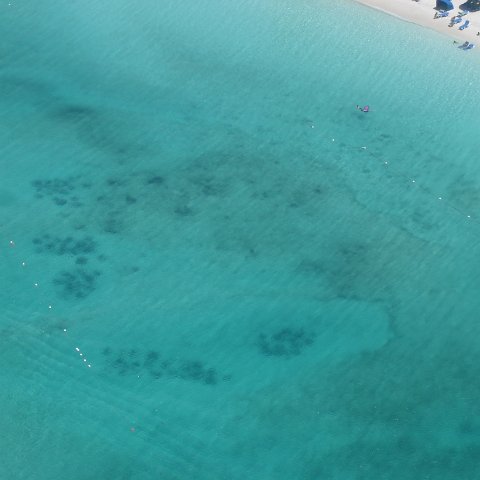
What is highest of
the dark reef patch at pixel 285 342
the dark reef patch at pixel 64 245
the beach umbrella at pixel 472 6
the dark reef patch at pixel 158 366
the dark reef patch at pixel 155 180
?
the beach umbrella at pixel 472 6

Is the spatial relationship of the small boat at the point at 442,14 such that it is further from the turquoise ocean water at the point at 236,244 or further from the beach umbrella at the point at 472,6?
the turquoise ocean water at the point at 236,244

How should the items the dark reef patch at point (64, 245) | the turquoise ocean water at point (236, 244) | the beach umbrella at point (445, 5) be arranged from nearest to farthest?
the turquoise ocean water at point (236, 244) → the dark reef patch at point (64, 245) → the beach umbrella at point (445, 5)

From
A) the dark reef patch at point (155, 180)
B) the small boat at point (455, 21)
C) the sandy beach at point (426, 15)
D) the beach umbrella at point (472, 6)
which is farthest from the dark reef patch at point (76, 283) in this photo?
the beach umbrella at point (472, 6)

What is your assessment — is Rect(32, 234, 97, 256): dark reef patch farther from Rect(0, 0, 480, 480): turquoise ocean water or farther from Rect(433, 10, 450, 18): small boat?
Rect(433, 10, 450, 18): small boat

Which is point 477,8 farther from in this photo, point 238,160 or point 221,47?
point 238,160

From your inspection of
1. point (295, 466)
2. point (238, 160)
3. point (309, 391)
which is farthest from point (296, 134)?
point (295, 466)

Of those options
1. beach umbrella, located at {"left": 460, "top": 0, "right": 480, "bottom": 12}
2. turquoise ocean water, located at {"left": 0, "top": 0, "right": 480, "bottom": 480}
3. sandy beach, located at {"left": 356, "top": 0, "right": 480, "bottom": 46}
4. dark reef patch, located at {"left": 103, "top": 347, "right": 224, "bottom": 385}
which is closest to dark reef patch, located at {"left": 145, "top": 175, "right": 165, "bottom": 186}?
turquoise ocean water, located at {"left": 0, "top": 0, "right": 480, "bottom": 480}
